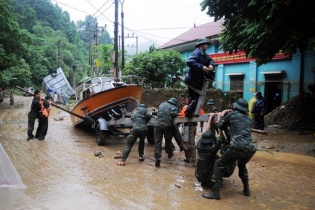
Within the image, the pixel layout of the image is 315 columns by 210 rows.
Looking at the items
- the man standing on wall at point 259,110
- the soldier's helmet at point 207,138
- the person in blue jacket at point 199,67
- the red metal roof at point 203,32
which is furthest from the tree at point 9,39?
the soldier's helmet at point 207,138

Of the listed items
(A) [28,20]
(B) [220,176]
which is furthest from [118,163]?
(A) [28,20]

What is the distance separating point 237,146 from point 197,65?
187cm

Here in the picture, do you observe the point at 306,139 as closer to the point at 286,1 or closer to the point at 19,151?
the point at 286,1

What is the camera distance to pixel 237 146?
16.4 feet

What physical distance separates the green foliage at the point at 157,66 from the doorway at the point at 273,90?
722 centimetres

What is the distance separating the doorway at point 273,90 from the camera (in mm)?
16891

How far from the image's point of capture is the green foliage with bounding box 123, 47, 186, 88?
2261cm

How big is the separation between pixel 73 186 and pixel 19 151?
401 cm

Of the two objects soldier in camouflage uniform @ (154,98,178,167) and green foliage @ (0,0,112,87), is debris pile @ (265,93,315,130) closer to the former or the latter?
soldier in camouflage uniform @ (154,98,178,167)

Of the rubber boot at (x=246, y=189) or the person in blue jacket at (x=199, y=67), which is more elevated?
the person in blue jacket at (x=199, y=67)

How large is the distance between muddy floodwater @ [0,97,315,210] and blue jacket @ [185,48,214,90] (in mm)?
2066

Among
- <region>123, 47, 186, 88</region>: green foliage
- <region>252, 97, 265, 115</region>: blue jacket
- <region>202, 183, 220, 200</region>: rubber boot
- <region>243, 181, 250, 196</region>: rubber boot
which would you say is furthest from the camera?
<region>123, 47, 186, 88</region>: green foliage

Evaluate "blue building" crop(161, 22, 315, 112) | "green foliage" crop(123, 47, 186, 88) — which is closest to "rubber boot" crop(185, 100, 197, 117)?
"blue building" crop(161, 22, 315, 112)

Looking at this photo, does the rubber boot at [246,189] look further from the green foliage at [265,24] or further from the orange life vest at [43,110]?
the orange life vest at [43,110]
